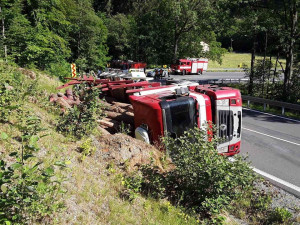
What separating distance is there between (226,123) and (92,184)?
485 centimetres

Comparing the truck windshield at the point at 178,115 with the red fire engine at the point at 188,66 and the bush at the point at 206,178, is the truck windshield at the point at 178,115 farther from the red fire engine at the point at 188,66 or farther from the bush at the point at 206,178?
the red fire engine at the point at 188,66

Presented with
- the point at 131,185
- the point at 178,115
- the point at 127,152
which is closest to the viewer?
the point at 131,185

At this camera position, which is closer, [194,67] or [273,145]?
[273,145]

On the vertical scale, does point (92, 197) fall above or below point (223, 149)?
above

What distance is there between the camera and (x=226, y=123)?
7715 mm

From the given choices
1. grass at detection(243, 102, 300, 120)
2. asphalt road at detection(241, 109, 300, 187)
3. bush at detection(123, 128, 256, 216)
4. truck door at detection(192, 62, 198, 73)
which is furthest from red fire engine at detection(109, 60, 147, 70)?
bush at detection(123, 128, 256, 216)

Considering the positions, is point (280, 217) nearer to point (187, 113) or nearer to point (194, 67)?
point (187, 113)

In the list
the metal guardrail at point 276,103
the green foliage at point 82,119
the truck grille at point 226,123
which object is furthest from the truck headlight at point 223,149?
the metal guardrail at point 276,103

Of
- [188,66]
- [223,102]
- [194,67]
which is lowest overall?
[194,67]

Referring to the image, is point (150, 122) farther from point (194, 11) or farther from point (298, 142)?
point (194, 11)

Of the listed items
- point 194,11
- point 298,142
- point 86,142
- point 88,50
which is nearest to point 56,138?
point 86,142

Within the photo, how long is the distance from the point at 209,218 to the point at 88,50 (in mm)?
33969

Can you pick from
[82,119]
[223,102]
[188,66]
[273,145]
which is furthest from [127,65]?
[82,119]

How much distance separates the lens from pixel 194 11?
40.0 metres
